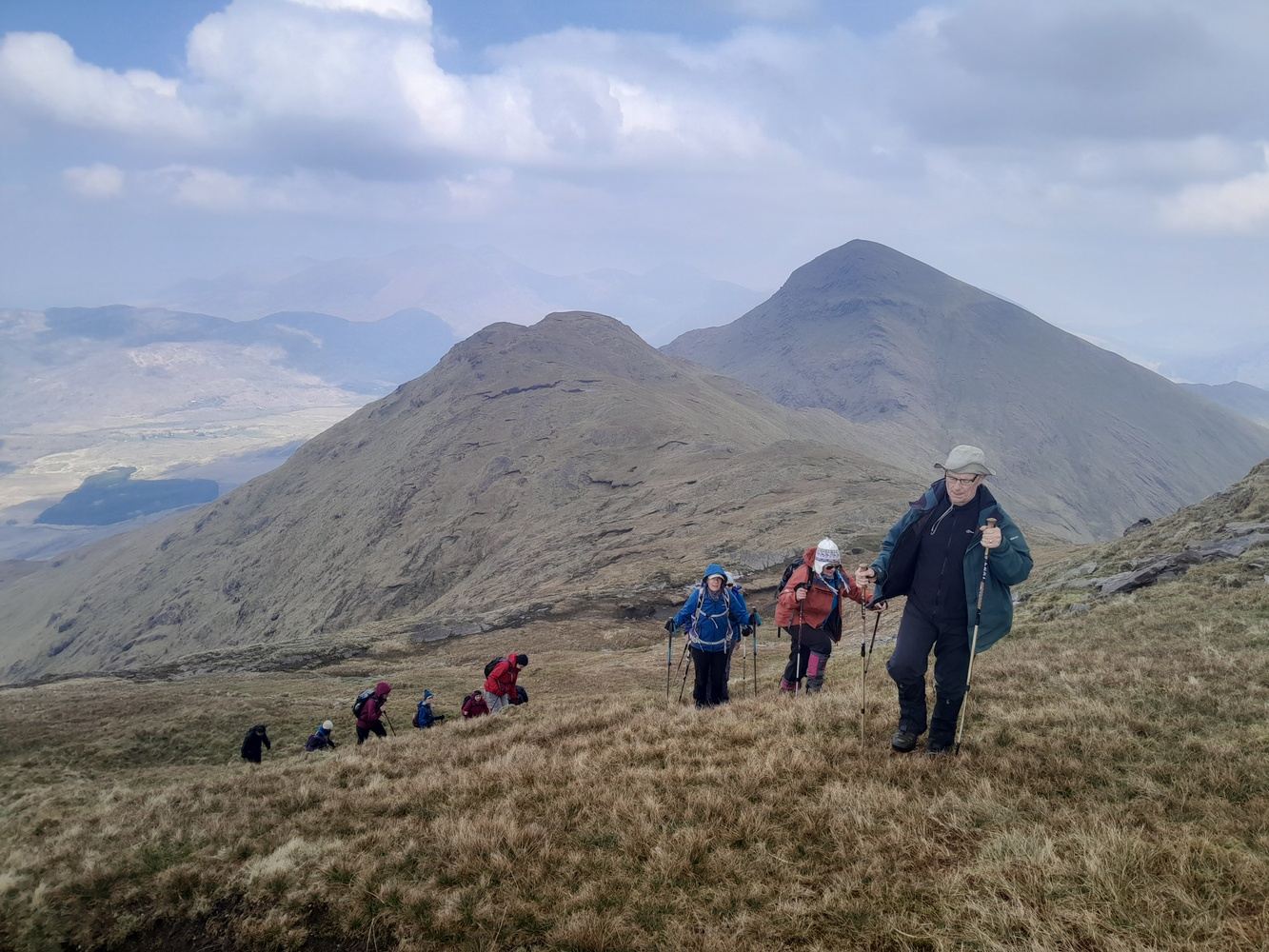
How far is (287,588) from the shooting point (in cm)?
9475

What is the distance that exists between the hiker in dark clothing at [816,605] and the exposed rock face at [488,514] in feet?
95.0

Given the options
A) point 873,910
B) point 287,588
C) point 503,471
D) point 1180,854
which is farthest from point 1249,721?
point 287,588

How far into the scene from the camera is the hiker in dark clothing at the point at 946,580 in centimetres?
736

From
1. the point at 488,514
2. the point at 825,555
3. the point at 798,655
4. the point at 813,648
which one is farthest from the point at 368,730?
the point at 488,514

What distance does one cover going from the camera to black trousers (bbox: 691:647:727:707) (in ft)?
41.0

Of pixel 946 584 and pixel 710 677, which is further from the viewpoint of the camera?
pixel 710 677

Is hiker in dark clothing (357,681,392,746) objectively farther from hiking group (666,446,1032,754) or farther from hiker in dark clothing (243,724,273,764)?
hiking group (666,446,1032,754)

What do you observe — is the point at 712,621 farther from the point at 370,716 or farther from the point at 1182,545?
the point at 1182,545

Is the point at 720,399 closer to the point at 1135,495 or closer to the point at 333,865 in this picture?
the point at 1135,495

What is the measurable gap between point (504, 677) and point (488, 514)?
75.9 m

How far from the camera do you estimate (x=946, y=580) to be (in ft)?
24.8

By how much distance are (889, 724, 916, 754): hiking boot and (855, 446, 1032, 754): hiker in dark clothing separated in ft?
0.04

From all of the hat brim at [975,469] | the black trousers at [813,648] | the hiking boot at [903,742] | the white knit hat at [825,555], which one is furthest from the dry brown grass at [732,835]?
the hat brim at [975,469]

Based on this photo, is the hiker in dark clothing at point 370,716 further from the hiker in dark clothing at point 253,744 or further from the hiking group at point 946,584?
the hiking group at point 946,584
